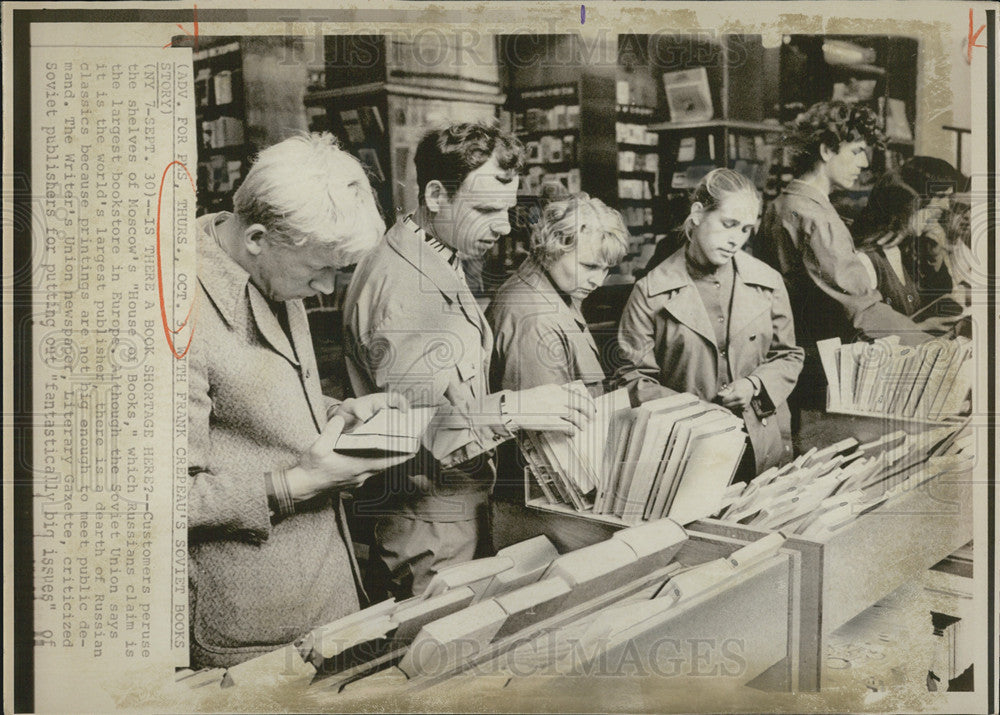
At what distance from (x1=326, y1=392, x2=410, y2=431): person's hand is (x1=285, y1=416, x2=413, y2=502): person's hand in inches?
0.9

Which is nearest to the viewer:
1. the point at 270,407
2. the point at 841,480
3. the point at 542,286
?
the point at 270,407

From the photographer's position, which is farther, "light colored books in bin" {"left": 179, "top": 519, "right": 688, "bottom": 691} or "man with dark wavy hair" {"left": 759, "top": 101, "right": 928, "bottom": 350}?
"man with dark wavy hair" {"left": 759, "top": 101, "right": 928, "bottom": 350}

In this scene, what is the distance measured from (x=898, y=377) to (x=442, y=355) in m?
1.56

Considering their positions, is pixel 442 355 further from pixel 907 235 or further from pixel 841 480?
pixel 907 235

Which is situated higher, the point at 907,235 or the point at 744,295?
the point at 907,235

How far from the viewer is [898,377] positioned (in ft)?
10.3

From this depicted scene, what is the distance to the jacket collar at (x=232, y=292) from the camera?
290 centimetres

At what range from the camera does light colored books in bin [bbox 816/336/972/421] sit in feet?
10.1

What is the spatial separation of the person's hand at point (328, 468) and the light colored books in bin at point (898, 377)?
147cm

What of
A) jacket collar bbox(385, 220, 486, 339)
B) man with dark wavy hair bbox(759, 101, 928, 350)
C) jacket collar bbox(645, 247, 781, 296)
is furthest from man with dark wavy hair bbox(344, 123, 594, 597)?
man with dark wavy hair bbox(759, 101, 928, 350)

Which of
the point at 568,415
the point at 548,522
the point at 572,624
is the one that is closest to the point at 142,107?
the point at 568,415

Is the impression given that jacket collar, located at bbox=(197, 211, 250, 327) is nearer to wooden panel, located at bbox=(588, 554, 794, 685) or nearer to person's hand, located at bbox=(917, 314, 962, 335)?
wooden panel, located at bbox=(588, 554, 794, 685)

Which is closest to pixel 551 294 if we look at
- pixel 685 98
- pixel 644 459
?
pixel 644 459

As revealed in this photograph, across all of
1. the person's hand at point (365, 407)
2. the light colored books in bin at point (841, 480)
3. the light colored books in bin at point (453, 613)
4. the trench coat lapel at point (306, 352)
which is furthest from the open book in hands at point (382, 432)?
the light colored books in bin at point (841, 480)
